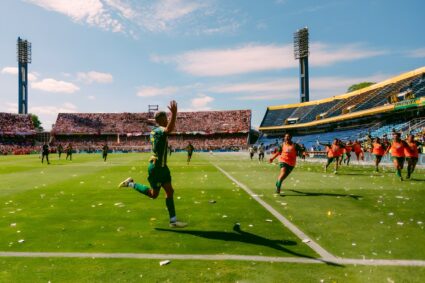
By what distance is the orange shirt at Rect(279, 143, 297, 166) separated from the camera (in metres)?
11.5

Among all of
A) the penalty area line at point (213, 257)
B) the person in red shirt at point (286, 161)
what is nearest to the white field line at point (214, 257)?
the penalty area line at point (213, 257)

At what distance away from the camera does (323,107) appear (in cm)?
6819

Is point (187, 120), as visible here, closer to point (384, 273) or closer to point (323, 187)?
point (323, 187)

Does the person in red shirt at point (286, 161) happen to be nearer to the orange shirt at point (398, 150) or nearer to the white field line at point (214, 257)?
the orange shirt at point (398, 150)

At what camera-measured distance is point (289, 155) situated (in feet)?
37.9

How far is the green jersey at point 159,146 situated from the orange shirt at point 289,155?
222 inches

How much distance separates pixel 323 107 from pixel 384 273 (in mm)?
66896

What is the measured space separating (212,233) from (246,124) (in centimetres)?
8797

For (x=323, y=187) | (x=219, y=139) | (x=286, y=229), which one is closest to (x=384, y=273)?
(x=286, y=229)

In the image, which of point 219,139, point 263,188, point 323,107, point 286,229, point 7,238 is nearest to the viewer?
point 7,238

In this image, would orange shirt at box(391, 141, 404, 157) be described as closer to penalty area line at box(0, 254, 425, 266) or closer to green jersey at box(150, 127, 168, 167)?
penalty area line at box(0, 254, 425, 266)

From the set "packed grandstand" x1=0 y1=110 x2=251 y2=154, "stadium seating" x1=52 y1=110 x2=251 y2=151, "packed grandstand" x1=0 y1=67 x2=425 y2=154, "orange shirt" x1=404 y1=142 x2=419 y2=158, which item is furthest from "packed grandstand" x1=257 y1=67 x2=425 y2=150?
"orange shirt" x1=404 y1=142 x2=419 y2=158

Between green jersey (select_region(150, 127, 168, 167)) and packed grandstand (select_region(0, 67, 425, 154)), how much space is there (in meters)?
35.7

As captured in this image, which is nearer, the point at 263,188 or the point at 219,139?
the point at 263,188
